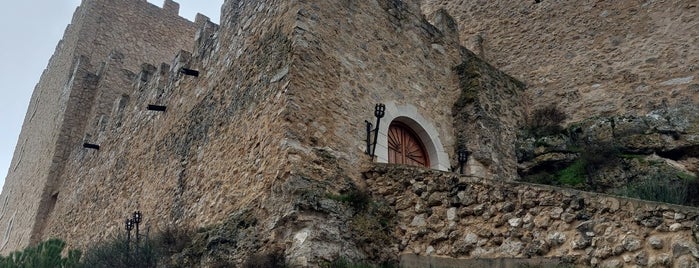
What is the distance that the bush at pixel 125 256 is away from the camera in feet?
24.1

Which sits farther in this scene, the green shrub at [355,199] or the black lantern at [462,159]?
the black lantern at [462,159]

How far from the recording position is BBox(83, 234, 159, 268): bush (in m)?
7.34

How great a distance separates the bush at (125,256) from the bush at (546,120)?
217 inches

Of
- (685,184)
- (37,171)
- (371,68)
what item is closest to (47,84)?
(37,171)

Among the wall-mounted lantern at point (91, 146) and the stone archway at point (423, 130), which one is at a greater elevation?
the wall-mounted lantern at point (91, 146)

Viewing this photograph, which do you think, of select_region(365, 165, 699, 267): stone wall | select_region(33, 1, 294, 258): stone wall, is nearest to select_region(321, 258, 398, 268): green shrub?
select_region(365, 165, 699, 267): stone wall

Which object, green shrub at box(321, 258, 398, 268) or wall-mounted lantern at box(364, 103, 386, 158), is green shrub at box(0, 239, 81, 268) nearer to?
wall-mounted lantern at box(364, 103, 386, 158)

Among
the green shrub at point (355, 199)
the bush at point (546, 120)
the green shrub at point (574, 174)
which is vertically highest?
the bush at point (546, 120)

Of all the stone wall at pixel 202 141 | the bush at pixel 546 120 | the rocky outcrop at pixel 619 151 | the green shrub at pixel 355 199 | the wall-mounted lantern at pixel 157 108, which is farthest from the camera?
the wall-mounted lantern at pixel 157 108

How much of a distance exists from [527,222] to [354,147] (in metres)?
2.11

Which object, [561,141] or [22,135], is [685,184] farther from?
[22,135]

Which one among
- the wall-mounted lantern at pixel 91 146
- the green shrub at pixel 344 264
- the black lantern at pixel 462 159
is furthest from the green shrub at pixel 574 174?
the wall-mounted lantern at pixel 91 146

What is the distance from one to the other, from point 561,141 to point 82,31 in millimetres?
13741

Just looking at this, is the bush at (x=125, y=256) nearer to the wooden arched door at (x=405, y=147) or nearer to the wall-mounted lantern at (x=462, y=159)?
the wooden arched door at (x=405, y=147)
